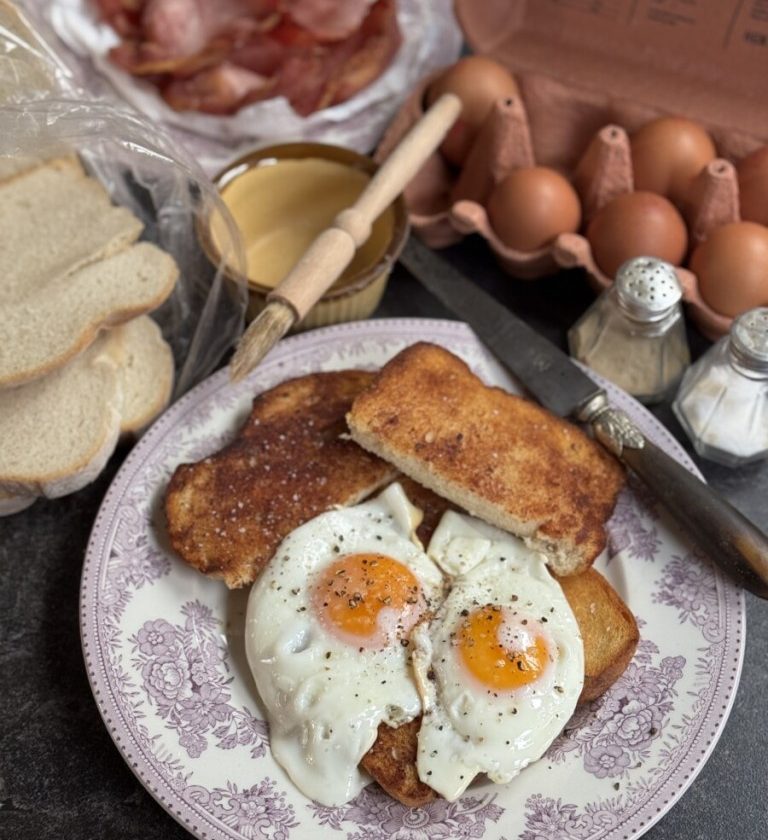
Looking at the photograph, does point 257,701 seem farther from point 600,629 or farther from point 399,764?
point 600,629

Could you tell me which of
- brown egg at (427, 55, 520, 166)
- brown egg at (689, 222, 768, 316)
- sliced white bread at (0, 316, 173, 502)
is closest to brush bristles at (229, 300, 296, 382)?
sliced white bread at (0, 316, 173, 502)

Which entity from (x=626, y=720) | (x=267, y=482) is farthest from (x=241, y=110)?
(x=626, y=720)

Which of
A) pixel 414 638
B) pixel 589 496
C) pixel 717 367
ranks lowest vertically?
pixel 414 638

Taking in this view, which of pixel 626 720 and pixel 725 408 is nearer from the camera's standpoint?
pixel 626 720

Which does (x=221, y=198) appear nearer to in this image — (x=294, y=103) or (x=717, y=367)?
(x=294, y=103)

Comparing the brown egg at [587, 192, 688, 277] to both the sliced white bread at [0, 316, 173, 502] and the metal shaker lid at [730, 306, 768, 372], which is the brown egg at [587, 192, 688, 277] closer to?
the metal shaker lid at [730, 306, 768, 372]

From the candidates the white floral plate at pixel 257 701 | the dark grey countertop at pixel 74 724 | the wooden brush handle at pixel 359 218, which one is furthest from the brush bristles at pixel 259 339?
the dark grey countertop at pixel 74 724

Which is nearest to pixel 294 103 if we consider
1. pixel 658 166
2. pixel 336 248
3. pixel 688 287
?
pixel 336 248
